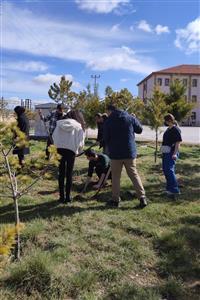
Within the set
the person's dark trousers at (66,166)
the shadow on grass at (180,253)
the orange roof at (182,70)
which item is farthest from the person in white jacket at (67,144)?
the orange roof at (182,70)

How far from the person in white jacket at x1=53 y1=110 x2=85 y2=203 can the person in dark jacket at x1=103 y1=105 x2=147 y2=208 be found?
0.48m

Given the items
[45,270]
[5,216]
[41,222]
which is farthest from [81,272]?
[5,216]

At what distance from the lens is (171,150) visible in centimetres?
768

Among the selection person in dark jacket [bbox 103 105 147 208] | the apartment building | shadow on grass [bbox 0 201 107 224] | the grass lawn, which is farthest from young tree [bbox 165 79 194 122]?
the apartment building

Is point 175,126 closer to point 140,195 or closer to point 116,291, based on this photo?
point 140,195

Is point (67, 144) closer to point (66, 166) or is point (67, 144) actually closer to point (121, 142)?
point (66, 166)

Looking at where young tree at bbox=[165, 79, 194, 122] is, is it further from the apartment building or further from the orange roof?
the orange roof

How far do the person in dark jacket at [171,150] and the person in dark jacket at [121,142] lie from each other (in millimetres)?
1144

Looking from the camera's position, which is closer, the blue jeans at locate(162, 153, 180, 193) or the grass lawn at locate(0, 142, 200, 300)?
the grass lawn at locate(0, 142, 200, 300)

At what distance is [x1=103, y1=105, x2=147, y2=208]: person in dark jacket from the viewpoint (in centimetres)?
648

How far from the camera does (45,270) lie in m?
4.12

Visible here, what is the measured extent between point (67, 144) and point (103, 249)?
7.16ft

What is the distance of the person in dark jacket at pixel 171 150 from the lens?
7.56 metres

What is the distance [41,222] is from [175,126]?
331 cm
